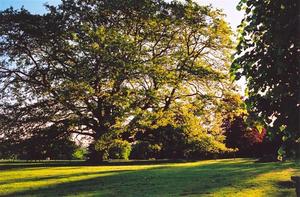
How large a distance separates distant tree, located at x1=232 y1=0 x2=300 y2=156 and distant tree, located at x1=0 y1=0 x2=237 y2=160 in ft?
68.6

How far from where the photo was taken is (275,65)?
34.3ft

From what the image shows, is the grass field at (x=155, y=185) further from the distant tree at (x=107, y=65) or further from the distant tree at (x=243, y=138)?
the distant tree at (x=243, y=138)

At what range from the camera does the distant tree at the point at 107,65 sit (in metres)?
32.8

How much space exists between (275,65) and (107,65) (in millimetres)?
22773

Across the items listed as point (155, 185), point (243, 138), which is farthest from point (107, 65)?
point (243, 138)

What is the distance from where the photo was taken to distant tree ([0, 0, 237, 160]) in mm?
32844

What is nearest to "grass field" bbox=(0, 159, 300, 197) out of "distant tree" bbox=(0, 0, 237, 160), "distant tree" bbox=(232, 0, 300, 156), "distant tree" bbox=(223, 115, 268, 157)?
"distant tree" bbox=(232, 0, 300, 156)

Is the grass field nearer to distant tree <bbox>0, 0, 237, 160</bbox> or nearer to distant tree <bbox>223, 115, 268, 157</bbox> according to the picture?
distant tree <bbox>0, 0, 237, 160</bbox>

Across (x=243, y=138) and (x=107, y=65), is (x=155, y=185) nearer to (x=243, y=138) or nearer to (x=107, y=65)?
(x=107, y=65)

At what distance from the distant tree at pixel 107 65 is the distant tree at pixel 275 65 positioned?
20.9 meters

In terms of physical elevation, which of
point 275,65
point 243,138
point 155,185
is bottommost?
point 155,185

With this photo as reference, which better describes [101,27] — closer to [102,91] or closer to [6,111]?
[102,91]

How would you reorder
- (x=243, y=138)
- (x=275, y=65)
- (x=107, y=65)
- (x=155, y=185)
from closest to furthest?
(x=275, y=65) < (x=155, y=185) < (x=107, y=65) < (x=243, y=138)

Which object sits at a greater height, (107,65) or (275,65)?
(107,65)
